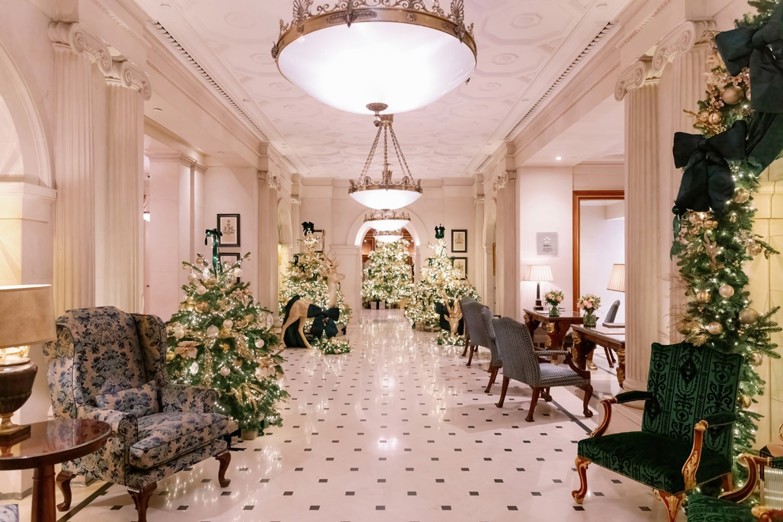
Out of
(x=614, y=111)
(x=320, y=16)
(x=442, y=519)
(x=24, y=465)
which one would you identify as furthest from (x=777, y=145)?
(x=24, y=465)

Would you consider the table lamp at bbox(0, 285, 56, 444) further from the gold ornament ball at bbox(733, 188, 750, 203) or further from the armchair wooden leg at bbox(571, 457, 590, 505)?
the gold ornament ball at bbox(733, 188, 750, 203)

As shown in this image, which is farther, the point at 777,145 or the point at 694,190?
the point at 694,190

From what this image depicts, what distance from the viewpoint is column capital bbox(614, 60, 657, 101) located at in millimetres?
4824

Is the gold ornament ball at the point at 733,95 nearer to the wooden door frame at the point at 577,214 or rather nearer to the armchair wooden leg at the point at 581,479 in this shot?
the armchair wooden leg at the point at 581,479

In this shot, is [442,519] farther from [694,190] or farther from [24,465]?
[694,190]

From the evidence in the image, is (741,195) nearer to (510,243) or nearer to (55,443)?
(55,443)

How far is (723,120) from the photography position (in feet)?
11.2

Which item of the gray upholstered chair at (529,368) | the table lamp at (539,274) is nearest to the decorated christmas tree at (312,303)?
the table lamp at (539,274)

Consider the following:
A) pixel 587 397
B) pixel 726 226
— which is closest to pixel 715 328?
pixel 726 226

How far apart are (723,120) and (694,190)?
1.70ft

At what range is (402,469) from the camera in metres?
4.41

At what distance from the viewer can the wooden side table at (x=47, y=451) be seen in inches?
103

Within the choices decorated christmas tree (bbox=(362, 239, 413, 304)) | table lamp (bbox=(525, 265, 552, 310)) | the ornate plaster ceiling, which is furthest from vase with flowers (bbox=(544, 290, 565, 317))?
decorated christmas tree (bbox=(362, 239, 413, 304))

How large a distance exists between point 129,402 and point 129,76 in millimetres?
3010
